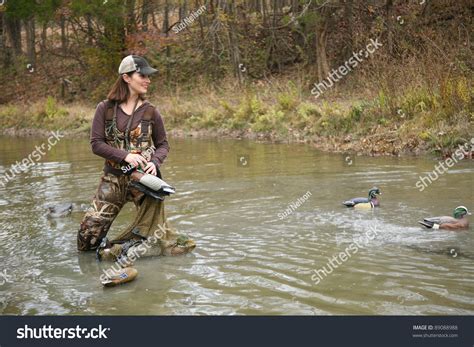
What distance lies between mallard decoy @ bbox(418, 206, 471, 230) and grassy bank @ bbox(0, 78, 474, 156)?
5957mm

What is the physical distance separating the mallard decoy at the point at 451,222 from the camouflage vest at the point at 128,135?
3.35 m

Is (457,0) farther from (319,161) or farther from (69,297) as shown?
(69,297)

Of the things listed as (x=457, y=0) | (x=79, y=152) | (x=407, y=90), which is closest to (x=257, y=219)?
(x=407, y=90)

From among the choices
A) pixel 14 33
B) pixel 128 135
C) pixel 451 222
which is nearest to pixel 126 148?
pixel 128 135

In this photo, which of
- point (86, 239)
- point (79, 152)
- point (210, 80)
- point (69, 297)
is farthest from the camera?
point (210, 80)

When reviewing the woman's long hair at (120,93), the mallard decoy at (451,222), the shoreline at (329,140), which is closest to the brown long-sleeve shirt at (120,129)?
the woman's long hair at (120,93)

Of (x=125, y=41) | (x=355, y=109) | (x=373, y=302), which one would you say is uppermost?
(x=125, y=41)

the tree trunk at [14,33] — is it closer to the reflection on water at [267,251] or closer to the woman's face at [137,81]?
the reflection on water at [267,251]

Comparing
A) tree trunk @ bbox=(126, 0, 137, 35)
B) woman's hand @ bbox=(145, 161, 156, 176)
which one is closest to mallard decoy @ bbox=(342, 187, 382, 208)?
woman's hand @ bbox=(145, 161, 156, 176)

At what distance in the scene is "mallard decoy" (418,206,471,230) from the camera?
7.38 metres

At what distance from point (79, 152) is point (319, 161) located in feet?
27.1

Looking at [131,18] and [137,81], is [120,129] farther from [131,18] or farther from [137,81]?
[131,18]

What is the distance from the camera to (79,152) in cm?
1908

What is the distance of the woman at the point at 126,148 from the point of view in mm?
6898
